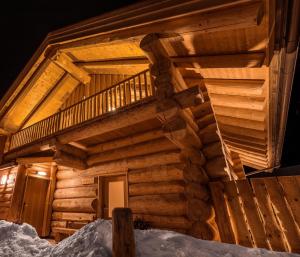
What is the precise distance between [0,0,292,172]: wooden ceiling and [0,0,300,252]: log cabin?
26mm

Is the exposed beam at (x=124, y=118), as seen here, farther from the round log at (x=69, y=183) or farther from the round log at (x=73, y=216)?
the round log at (x=73, y=216)

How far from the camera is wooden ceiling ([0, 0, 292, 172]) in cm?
354

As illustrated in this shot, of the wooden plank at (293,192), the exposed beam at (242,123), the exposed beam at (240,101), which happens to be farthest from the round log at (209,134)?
the exposed beam at (242,123)

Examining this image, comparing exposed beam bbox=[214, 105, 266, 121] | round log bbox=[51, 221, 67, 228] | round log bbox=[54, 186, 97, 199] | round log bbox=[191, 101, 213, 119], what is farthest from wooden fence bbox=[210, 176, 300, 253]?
round log bbox=[51, 221, 67, 228]

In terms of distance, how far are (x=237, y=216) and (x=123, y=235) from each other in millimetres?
2641

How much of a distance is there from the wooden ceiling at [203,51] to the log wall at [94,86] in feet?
0.90

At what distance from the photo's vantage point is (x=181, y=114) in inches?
171

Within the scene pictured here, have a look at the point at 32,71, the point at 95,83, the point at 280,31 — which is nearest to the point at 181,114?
the point at 280,31

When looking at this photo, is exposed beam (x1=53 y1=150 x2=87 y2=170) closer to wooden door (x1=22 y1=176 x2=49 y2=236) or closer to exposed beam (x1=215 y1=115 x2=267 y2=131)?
wooden door (x1=22 y1=176 x2=49 y2=236)

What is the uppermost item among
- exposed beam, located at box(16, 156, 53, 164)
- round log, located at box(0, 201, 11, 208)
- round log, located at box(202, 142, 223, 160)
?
exposed beam, located at box(16, 156, 53, 164)

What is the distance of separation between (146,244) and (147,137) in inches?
156

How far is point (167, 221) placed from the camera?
5426 mm

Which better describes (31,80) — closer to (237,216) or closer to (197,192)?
(197,192)

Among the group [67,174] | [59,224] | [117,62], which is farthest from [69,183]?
[117,62]
